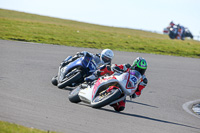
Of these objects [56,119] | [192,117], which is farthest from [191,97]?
[56,119]

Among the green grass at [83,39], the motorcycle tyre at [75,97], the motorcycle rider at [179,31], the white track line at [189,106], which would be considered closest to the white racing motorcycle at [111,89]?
the motorcycle tyre at [75,97]

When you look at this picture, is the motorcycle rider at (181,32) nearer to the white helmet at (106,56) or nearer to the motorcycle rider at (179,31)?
the motorcycle rider at (179,31)

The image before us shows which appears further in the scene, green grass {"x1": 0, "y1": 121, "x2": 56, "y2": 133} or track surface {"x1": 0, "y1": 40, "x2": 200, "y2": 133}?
track surface {"x1": 0, "y1": 40, "x2": 200, "y2": 133}

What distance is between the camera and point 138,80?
352 inches

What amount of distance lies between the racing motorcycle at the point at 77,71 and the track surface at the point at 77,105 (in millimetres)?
303

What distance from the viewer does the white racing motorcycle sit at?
853 centimetres

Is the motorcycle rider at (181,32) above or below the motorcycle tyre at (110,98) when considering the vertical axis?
above

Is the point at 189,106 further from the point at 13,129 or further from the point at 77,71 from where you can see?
the point at 13,129

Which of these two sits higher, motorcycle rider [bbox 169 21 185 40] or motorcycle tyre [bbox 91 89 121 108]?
motorcycle rider [bbox 169 21 185 40]

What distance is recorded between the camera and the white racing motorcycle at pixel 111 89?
853 centimetres

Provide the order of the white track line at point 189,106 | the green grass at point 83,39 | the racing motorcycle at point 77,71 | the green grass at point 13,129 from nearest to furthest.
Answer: the green grass at point 13,129 → the racing motorcycle at point 77,71 → the white track line at point 189,106 → the green grass at point 83,39

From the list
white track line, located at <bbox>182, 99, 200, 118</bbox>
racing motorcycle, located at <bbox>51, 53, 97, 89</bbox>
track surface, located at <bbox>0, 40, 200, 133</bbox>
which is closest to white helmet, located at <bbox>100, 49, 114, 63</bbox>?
racing motorcycle, located at <bbox>51, 53, 97, 89</bbox>

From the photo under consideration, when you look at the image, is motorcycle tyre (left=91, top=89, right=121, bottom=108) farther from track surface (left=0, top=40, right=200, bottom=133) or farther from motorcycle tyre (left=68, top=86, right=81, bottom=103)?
motorcycle tyre (left=68, top=86, right=81, bottom=103)

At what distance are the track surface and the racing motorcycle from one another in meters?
0.30
